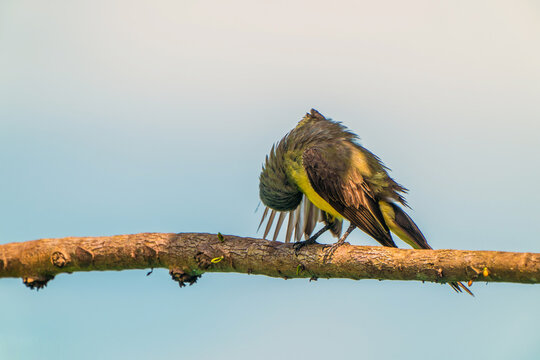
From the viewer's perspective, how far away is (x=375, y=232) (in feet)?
19.1

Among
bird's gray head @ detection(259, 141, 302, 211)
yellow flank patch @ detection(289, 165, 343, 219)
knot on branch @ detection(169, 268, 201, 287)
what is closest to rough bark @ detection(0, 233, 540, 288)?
knot on branch @ detection(169, 268, 201, 287)

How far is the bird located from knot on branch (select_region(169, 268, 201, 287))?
3.25 feet

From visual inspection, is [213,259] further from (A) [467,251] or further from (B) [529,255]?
(B) [529,255]

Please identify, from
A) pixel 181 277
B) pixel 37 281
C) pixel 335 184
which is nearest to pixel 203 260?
pixel 181 277

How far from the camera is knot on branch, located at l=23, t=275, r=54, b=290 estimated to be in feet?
16.3

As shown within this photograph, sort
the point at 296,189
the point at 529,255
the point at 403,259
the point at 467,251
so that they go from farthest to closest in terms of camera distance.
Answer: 1. the point at 296,189
2. the point at 403,259
3. the point at 467,251
4. the point at 529,255

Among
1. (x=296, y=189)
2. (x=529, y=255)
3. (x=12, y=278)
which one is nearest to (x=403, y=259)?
(x=529, y=255)

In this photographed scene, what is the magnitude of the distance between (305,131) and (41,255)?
133 inches

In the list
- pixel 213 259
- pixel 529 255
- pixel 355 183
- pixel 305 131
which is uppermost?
pixel 305 131

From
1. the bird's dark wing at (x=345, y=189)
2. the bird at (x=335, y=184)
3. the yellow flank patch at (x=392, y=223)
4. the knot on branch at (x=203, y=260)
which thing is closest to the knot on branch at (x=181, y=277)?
the knot on branch at (x=203, y=260)

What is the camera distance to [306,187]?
21.0 ft

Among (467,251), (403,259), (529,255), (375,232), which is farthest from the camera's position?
(375,232)

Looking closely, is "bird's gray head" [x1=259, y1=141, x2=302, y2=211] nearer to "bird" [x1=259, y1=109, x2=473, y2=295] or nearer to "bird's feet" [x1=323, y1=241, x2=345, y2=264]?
"bird" [x1=259, y1=109, x2=473, y2=295]

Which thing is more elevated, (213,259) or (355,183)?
(355,183)
